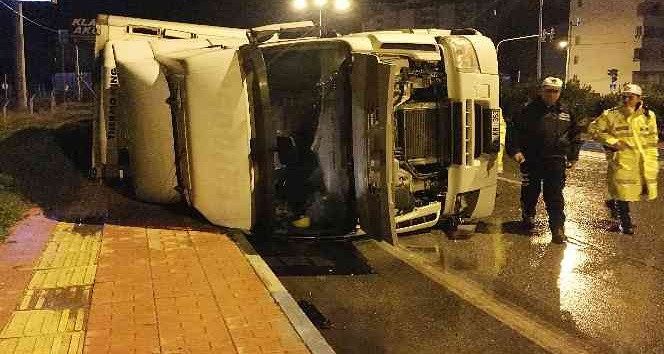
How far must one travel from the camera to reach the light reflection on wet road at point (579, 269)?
4.49 m

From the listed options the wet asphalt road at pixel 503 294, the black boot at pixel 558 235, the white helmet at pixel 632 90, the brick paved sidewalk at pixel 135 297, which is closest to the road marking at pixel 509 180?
the wet asphalt road at pixel 503 294

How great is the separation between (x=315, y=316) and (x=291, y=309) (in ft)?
1.69

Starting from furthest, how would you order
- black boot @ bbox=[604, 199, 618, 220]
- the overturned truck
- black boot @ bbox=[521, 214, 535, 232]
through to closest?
black boot @ bbox=[604, 199, 618, 220], black boot @ bbox=[521, 214, 535, 232], the overturned truck

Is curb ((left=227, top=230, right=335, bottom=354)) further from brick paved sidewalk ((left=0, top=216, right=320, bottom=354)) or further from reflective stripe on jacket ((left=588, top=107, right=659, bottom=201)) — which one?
reflective stripe on jacket ((left=588, top=107, right=659, bottom=201))

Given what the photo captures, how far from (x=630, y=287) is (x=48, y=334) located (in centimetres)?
420

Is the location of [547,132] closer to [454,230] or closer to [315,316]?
[454,230]

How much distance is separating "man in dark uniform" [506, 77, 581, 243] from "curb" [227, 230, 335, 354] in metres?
3.15

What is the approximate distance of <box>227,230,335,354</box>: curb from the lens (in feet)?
12.4

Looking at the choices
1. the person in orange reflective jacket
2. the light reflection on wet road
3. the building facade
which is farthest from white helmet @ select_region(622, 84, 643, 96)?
the building facade

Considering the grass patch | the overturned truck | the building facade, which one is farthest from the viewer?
the building facade

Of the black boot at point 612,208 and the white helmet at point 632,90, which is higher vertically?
the white helmet at point 632,90

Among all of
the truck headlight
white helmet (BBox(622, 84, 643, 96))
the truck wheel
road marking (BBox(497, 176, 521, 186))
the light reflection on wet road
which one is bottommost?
the light reflection on wet road

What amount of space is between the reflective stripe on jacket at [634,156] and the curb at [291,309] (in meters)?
3.98

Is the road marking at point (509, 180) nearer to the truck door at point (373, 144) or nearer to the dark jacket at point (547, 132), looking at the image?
the dark jacket at point (547, 132)
